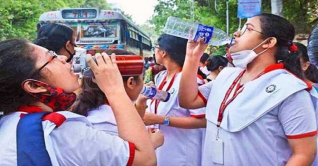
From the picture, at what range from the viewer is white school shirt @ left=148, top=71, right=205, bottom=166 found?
2.40 metres

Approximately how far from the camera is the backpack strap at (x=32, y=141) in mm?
1127

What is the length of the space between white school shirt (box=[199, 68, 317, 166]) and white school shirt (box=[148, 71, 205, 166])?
571mm

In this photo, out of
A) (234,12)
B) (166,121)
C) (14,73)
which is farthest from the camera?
(234,12)

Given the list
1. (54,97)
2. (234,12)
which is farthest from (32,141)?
(234,12)

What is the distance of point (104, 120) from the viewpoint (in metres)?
1.65

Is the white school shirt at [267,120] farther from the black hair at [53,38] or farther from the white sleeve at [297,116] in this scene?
the black hair at [53,38]

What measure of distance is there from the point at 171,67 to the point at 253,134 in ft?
3.43

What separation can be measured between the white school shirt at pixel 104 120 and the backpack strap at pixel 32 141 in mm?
436

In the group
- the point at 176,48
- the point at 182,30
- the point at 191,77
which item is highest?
the point at 182,30

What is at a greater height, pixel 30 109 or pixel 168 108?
pixel 30 109

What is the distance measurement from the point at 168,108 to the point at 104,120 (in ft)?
2.86

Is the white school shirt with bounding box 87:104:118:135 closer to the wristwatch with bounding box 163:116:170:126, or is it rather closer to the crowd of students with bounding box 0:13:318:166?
the crowd of students with bounding box 0:13:318:166

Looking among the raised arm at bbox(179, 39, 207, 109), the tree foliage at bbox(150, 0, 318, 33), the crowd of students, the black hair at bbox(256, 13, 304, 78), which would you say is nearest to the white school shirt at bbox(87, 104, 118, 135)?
the crowd of students

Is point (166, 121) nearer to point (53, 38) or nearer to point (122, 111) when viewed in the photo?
point (122, 111)
